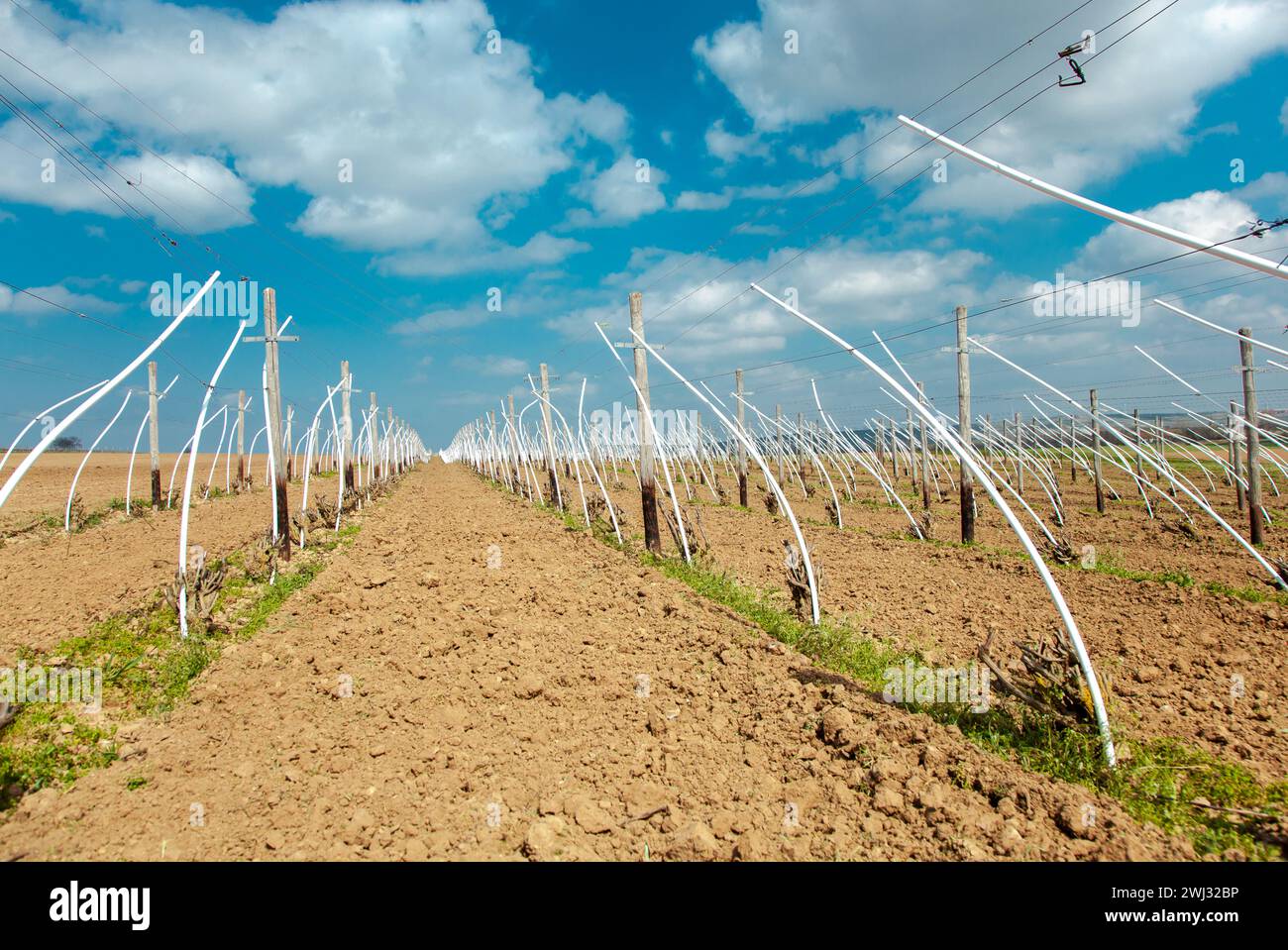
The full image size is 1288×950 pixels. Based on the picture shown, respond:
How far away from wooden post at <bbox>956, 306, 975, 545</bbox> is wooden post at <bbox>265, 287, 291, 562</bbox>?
11855 mm

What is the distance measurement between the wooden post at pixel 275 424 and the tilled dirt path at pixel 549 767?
16.7 feet

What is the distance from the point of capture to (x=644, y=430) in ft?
38.3

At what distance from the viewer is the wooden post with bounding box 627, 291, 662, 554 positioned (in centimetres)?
1170

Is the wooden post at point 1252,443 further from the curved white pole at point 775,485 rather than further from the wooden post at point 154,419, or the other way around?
the wooden post at point 154,419

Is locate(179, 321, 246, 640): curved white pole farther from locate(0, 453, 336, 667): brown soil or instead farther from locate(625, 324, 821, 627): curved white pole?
locate(625, 324, 821, 627): curved white pole

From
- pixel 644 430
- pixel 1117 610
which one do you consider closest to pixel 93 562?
pixel 644 430

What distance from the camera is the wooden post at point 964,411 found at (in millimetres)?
12475

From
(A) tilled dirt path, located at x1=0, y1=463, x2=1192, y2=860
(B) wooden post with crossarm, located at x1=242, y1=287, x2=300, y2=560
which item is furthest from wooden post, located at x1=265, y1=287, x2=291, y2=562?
(A) tilled dirt path, located at x1=0, y1=463, x2=1192, y2=860

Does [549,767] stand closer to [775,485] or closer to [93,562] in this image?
[775,485]

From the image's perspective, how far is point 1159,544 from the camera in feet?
42.0

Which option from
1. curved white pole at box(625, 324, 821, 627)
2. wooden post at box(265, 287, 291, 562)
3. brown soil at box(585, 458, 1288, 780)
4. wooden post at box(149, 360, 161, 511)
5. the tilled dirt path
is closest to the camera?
the tilled dirt path

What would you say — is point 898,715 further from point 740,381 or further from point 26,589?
point 740,381

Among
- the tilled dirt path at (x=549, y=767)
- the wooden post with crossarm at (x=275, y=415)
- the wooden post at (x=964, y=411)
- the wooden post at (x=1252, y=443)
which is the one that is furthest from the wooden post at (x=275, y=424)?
the wooden post at (x=1252, y=443)

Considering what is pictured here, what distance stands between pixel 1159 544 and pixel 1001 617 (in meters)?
7.61
